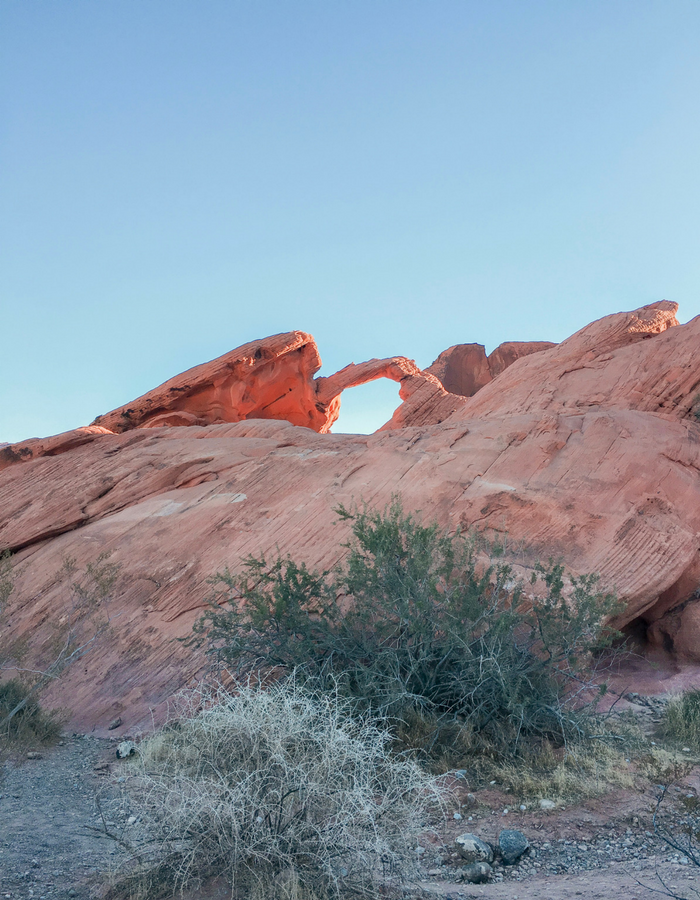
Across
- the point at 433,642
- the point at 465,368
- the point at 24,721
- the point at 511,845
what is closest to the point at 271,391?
the point at 465,368

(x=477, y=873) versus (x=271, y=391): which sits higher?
(x=271, y=391)

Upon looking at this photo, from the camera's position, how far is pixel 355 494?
1057 centimetres

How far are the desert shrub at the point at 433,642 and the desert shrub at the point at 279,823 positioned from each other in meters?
2.02

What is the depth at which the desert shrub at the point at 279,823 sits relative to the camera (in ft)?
11.1

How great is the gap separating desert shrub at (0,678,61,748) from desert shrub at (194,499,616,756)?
73.0 inches

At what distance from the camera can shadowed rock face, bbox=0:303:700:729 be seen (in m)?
9.15

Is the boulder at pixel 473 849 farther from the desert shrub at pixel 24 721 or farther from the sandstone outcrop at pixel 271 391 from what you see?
→ the sandstone outcrop at pixel 271 391

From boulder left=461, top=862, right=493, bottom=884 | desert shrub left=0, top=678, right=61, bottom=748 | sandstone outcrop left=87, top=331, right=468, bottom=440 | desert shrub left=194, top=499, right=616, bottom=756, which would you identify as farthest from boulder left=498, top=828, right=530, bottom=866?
sandstone outcrop left=87, top=331, right=468, bottom=440

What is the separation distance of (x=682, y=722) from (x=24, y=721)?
22.4 feet

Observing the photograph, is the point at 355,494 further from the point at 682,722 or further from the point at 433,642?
the point at 682,722

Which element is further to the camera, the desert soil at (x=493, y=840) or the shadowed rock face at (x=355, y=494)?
the shadowed rock face at (x=355, y=494)

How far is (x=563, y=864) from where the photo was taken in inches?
169

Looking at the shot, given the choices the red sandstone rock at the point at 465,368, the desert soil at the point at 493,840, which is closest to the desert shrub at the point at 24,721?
the desert soil at the point at 493,840

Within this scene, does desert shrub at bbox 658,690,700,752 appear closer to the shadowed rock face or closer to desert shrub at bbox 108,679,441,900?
the shadowed rock face
